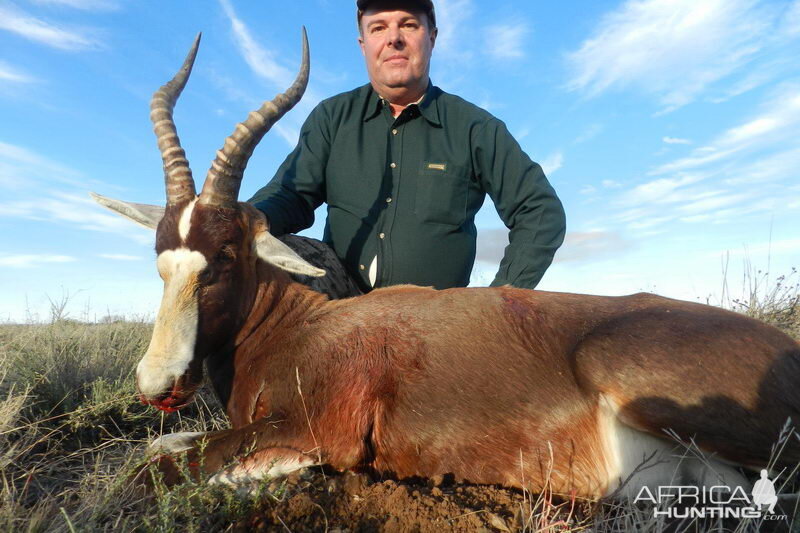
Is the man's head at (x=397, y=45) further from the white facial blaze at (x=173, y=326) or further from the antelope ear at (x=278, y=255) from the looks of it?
the white facial blaze at (x=173, y=326)

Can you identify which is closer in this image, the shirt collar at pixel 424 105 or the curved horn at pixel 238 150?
the curved horn at pixel 238 150

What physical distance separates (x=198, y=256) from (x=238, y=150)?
940mm

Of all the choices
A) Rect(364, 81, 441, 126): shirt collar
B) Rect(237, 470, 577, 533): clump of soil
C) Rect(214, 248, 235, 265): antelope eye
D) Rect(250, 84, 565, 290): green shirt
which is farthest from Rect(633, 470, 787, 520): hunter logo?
Rect(364, 81, 441, 126): shirt collar

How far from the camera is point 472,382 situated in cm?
320

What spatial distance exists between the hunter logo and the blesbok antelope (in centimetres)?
8

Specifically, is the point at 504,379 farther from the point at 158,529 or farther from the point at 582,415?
the point at 158,529

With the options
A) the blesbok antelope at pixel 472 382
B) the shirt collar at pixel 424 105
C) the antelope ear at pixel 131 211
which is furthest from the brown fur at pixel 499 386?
the shirt collar at pixel 424 105

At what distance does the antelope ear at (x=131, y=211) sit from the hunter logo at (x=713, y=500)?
12.4ft

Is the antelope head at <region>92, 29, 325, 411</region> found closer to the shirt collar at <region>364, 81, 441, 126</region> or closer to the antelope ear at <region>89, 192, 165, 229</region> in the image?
the antelope ear at <region>89, 192, 165, 229</region>

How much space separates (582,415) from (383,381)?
1.16 m

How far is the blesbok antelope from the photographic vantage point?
2.97m

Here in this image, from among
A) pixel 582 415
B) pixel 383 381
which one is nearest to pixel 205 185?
pixel 383 381

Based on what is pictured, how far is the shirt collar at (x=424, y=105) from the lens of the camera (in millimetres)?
5965

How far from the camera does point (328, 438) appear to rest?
3.10m
